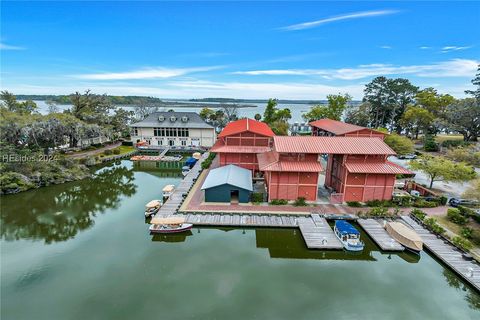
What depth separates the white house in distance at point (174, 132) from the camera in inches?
2033

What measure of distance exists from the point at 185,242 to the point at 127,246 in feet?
13.0

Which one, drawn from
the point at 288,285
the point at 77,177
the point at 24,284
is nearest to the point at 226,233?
the point at 288,285

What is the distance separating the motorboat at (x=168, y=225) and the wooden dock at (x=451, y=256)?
17.3m

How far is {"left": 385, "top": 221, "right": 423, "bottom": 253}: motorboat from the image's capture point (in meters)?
17.8

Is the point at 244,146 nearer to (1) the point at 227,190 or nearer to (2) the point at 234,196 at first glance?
(2) the point at 234,196

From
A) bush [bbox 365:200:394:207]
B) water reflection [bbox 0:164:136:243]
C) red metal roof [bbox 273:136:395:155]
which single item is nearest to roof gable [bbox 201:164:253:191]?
red metal roof [bbox 273:136:395:155]

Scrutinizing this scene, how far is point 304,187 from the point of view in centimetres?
2405

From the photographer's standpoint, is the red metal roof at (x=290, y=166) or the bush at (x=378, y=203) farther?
the bush at (x=378, y=203)

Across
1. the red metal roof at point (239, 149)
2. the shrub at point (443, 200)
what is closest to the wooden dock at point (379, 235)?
the shrub at point (443, 200)

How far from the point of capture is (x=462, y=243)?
1761cm

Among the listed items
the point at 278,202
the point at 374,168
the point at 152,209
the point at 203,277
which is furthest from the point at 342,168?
the point at 152,209

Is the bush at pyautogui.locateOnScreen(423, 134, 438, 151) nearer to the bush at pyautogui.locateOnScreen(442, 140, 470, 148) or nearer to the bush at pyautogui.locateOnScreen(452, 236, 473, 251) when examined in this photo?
the bush at pyautogui.locateOnScreen(442, 140, 470, 148)

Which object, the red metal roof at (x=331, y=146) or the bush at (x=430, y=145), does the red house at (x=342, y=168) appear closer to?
the red metal roof at (x=331, y=146)

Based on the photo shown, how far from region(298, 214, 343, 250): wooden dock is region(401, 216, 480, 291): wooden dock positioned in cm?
618
